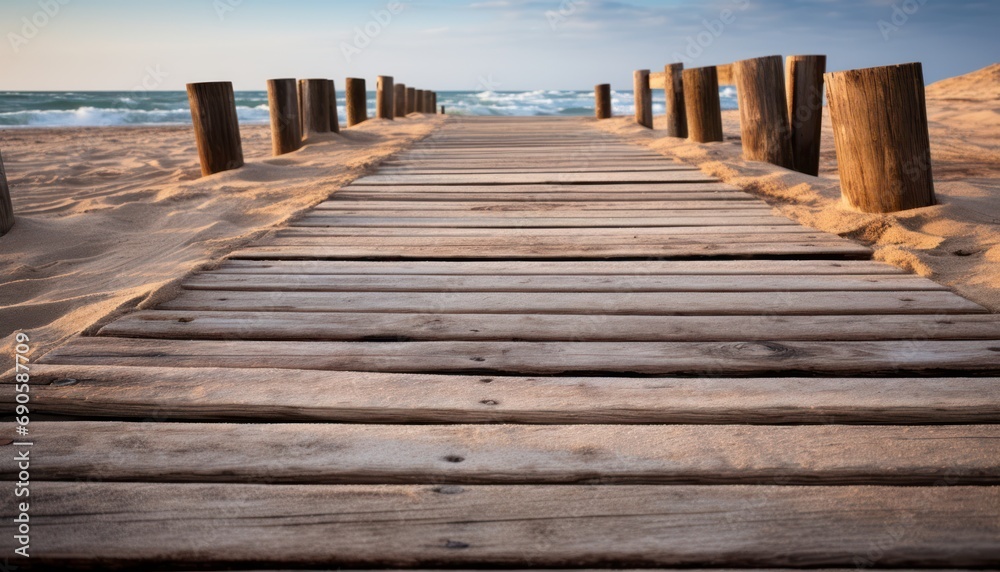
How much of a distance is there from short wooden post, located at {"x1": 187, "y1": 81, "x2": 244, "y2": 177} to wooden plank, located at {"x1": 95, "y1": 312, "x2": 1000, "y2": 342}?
3.37 meters

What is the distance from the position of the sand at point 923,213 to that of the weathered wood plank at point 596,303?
25 cm

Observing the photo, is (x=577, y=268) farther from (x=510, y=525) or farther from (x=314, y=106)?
(x=314, y=106)

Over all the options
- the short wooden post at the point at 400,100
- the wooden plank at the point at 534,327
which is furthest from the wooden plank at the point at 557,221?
the short wooden post at the point at 400,100

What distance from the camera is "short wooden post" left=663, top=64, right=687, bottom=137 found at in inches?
290

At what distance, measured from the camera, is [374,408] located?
1.45m

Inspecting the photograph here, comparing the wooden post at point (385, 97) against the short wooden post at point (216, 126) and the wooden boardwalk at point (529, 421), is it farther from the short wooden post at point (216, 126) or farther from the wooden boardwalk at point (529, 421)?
the wooden boardwalk at point (529, 421)

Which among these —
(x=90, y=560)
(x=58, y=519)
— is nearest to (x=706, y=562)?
(x=90, y=560)

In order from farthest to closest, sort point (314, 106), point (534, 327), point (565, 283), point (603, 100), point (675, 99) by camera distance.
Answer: point (603, 100) → point (675, 99) → point (314, 106) → point (565, 283) → point (534, 327)

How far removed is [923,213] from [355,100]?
26.1 feet

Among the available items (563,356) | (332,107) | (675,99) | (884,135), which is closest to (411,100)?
(332,107)

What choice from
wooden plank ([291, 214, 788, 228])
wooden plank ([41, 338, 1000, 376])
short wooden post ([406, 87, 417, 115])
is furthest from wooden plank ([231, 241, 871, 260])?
short wooden post ([406, 87, 417, 115])

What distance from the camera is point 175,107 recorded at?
89.2 ft

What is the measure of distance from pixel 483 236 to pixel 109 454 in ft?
6.42

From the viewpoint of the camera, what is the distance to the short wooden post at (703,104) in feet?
20.2
